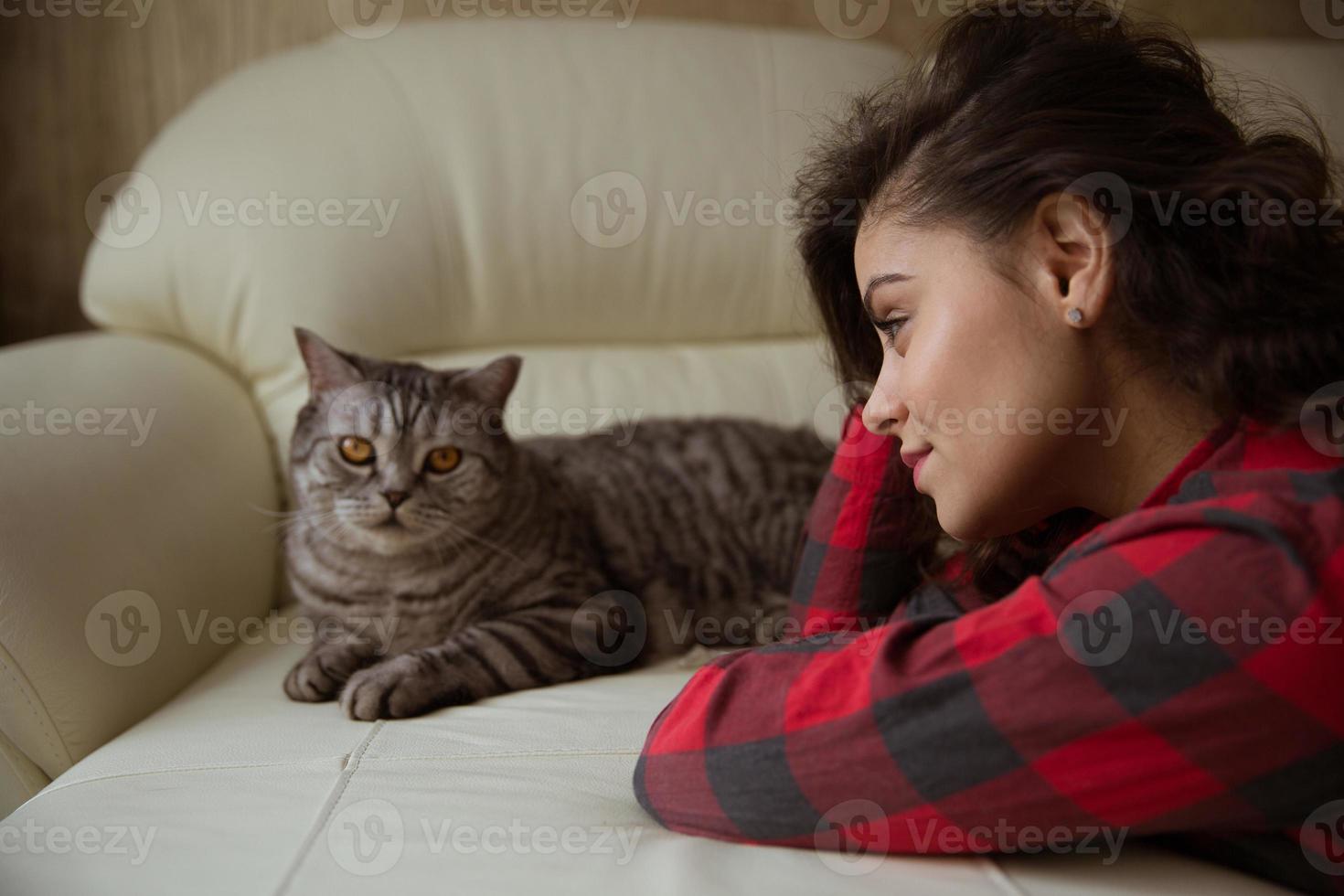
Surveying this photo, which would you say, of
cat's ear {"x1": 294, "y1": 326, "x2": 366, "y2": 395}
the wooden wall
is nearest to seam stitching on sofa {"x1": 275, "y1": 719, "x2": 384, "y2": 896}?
cat's ear {"x1": 294, "y1": 326, "x2": 366, "y2": 395}

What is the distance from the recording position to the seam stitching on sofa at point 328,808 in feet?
2.52

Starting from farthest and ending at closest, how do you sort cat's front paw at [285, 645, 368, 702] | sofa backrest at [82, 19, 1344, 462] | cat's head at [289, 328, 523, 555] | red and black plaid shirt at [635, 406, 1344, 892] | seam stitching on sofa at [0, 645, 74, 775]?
sofa backrest at [82, 19, 1344, 462] < cat's head at [289, 328, 523, 555] < cat's front paw at [285, 645, 368, 702] < seam stitching on sofa at [0, 645, 74, 775] < red and black plaid shirt at [635, 406, 1344, 892]

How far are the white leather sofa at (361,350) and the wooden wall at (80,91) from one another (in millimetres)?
296

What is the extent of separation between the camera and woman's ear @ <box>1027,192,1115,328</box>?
82 centimetres

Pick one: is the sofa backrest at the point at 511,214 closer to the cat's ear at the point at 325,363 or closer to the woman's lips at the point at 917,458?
the cat's ear at the point at 325,363

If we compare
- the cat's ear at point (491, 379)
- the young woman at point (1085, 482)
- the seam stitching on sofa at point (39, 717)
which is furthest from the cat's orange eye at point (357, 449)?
the young woman at point (1085, 482)

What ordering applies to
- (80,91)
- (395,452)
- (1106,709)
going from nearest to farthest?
(1106,709) < (395,452) < (80,91)

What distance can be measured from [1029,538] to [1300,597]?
432 mm

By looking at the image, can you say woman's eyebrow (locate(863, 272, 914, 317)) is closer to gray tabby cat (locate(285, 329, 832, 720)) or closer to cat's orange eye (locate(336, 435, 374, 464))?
gray tabby cat (locate(285, 329, 832, 720))

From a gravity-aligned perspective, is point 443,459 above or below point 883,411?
below

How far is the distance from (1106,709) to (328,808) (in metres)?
0.63

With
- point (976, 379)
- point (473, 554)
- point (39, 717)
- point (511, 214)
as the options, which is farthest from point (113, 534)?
point (976, 379)

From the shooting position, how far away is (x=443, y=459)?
1.42 meters

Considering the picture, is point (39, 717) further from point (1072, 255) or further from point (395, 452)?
point (1072, 255)
